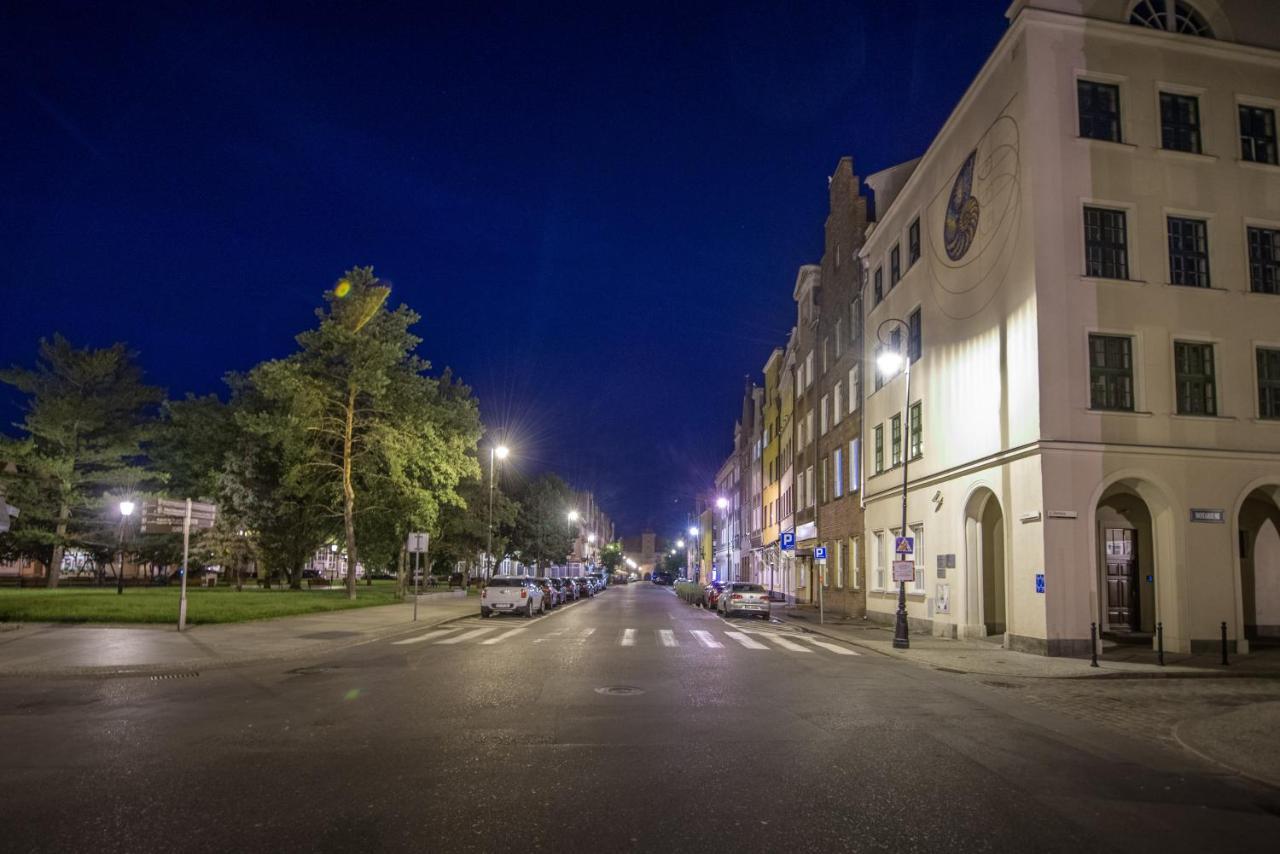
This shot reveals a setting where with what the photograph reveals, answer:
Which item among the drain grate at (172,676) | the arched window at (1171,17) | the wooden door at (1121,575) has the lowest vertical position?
the drain grate at (172,676)

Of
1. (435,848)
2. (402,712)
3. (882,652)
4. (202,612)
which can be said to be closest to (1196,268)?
(882,652)

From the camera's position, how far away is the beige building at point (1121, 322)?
20.7 metres

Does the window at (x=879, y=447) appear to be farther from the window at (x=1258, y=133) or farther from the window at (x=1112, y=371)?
the window at (x=1258, y=133)

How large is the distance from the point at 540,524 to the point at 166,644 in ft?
170

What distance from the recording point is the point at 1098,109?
73.4 feet

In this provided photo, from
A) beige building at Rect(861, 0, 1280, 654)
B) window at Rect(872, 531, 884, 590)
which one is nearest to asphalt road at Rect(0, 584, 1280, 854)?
beige building at Rect(861, 0, 1280, 654)

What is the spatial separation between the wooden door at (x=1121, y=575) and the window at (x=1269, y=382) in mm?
4891

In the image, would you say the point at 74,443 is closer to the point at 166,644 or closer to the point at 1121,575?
the point at 166,644

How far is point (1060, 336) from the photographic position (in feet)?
68.8

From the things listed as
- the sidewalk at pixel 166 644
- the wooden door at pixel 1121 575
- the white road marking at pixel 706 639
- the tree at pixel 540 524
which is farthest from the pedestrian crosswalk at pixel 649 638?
the tree at pixel 540 524

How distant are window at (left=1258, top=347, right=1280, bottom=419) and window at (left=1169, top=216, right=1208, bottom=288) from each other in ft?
7.59

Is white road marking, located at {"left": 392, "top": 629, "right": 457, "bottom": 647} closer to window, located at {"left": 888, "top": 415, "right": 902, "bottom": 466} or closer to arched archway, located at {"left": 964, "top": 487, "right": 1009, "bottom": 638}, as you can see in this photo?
arched archway, located at {"left": 964, "top": 487, "right": 1009, "bottom": 638}

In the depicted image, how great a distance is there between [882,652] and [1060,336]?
326 inches

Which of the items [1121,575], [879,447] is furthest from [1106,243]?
[879,447]
